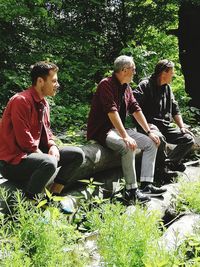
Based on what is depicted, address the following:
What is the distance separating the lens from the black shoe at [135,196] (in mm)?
4520

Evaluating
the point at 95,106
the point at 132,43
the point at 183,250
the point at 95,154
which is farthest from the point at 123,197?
the point at 132,43

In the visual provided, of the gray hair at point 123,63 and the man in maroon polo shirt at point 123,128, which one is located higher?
the gray hair at point 123,63

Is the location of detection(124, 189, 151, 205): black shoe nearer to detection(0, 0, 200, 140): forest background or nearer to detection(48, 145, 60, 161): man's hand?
detection(48, 145, 60, 161): man's hand

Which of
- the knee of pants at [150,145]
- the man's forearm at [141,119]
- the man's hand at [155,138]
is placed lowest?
the knee of pants at [150,145]

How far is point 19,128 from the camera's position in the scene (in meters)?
3.77

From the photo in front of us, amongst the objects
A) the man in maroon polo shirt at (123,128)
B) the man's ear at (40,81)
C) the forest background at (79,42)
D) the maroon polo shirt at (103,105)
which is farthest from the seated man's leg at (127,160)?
the forest background at (79,42)

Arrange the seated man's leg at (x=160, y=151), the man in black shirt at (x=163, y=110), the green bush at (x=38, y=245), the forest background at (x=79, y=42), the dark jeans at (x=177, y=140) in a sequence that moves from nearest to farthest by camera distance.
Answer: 1. the green bush at (x=38, y=245)
2. the seated man's leg at (x=160, y=151)
3. the man in black shirt at (x=163, y=110)
4. the dark jeans at (x=177, y=140)
5. the forest background at (x=79, y=42)

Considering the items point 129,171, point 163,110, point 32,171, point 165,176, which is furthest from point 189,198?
point 163,110

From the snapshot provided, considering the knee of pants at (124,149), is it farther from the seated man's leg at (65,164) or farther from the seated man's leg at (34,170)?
the seated man's leg at (34,170)

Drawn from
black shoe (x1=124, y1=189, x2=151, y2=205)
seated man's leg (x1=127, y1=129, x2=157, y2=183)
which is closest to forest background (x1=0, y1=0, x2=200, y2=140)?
seated man's leg (x1=127, y1=129, x2=157, y2=183)

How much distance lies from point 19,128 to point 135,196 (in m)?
1.53

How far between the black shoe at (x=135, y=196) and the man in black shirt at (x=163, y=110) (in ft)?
3.49

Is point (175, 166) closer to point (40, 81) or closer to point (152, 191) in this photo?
point (152, 191)

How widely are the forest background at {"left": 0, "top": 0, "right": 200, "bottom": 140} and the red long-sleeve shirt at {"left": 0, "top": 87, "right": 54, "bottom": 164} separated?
9.58ft
